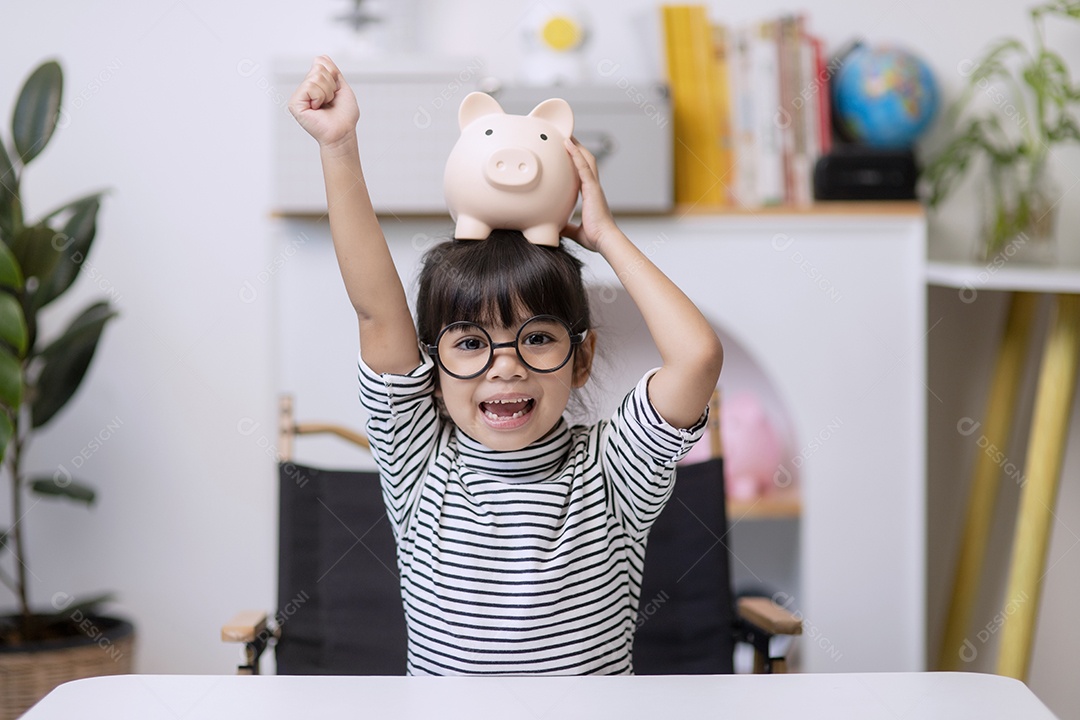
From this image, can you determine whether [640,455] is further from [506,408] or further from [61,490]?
[61,490]

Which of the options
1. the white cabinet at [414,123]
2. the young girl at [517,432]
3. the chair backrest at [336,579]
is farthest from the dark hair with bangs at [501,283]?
the white cabinet at [414,123]

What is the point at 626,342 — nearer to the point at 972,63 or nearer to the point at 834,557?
the point at 834,557

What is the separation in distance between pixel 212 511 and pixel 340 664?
817mm

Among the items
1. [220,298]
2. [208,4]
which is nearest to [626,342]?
[220,298]

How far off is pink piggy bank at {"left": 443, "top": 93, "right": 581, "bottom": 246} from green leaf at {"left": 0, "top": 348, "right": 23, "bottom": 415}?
1001 millimetres

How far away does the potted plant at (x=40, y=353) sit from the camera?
1.73 meters

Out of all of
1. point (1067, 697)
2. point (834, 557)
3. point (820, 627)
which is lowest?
point (1067, 697)

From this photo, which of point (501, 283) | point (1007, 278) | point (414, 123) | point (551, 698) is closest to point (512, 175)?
point (501, 283)

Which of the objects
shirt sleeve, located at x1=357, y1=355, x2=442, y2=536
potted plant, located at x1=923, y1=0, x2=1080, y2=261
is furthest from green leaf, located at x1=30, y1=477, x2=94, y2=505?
potted plant, located at x1=923, y1=0, x2=1080, y2=261

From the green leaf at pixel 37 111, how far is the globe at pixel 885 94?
142 cm

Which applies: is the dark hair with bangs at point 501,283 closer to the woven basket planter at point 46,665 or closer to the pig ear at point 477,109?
the pig ear at point 477,109

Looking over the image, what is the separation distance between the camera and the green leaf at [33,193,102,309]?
1814 millimetres

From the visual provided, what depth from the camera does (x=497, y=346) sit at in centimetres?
104

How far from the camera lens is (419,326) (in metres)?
1.14
